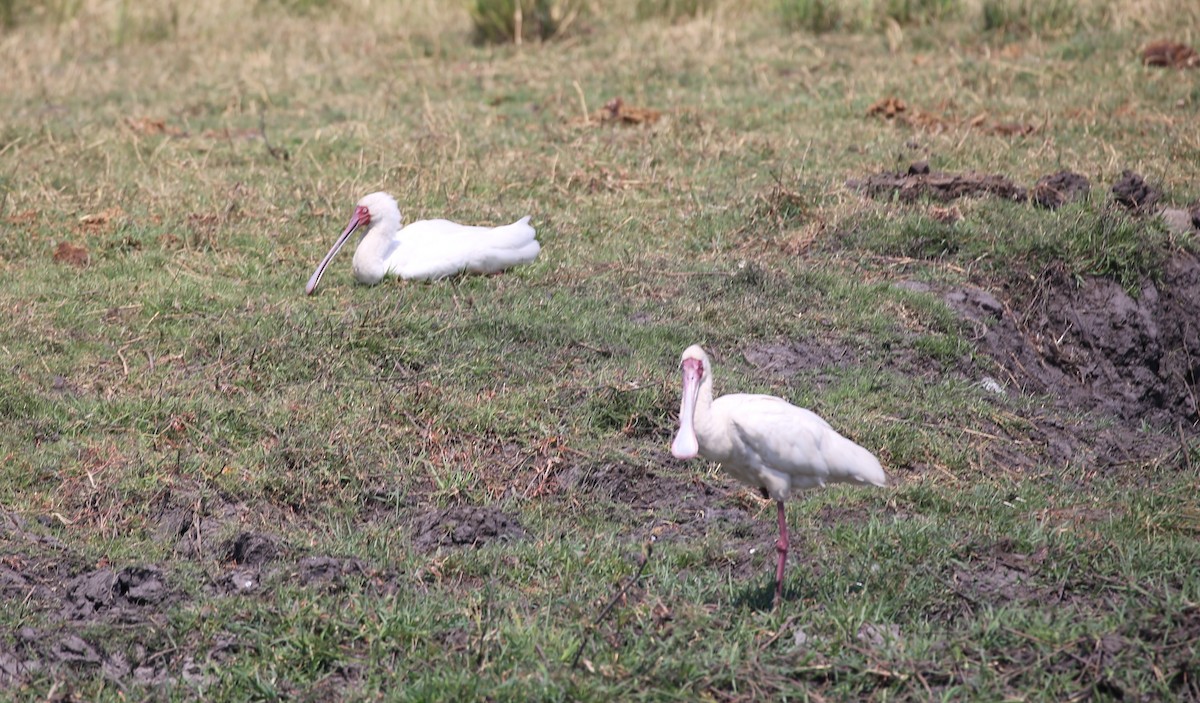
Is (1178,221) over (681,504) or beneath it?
over

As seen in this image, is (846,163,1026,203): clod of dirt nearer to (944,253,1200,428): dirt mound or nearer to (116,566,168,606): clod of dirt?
(944,253,1200,428): dirt mound

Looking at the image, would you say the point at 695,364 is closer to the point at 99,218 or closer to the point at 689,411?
the point at 689,411

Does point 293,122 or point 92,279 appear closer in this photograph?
point 92,279

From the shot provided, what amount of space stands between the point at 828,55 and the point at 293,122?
191 inches

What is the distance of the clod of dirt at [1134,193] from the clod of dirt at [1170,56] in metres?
3.78

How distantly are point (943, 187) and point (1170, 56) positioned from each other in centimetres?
431

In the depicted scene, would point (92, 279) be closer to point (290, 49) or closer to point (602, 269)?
point (602, 269)

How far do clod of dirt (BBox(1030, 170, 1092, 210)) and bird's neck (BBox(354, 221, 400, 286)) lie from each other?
153 inches

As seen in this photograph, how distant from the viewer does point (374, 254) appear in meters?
7.57

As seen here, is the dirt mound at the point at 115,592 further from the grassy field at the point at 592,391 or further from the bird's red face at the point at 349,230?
the bird's red face at the point at 349,230

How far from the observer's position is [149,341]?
6773 millimetres

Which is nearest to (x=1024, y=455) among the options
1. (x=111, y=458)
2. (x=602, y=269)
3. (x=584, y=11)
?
(x=602, y=269)

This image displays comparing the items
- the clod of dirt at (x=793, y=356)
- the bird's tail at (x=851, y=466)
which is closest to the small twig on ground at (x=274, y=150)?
the clod of dirt at (x=793, y=356)

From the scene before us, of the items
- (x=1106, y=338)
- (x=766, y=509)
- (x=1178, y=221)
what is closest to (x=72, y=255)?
(x=766, y=509)
